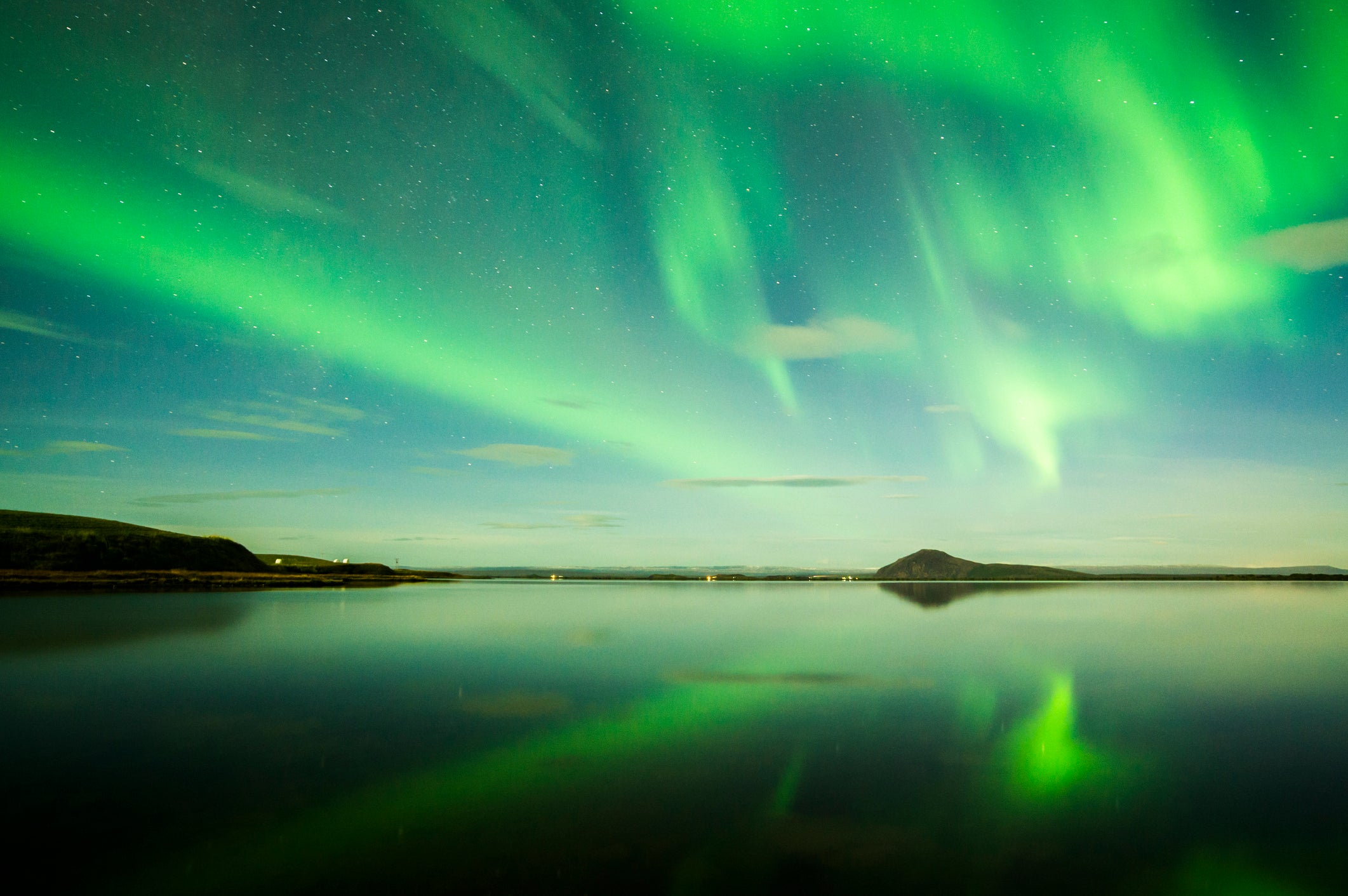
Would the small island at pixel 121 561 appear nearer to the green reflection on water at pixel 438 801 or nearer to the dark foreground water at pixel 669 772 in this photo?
the dark foreground water at pixel 669 772

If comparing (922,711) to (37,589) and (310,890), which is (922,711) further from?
(37,589)

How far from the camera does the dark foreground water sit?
29.9 ft

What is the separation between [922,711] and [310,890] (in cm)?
1671

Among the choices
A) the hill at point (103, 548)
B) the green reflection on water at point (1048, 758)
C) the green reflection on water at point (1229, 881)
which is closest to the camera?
the green reflection on water at point (1229, 881)

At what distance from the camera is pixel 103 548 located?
128875mm

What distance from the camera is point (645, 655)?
33.2 metres

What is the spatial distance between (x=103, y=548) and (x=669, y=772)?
15982 centimetres

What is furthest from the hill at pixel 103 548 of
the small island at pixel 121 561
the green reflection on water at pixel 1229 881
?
the green reflection on water at pixel 1229 881

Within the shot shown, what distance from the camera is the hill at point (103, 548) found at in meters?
114

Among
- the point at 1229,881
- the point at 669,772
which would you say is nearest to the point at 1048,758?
the point at 1229,881

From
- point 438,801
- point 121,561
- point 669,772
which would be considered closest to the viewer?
point 438,801

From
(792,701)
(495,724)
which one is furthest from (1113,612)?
(495,724)

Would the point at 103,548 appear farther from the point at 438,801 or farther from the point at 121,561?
the point at 438,801

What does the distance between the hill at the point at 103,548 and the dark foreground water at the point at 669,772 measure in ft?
364
